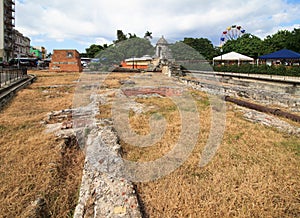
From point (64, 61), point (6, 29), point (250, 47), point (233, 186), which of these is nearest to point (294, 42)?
point (250, 47)

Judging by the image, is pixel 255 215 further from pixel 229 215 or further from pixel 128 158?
pixel 128 158

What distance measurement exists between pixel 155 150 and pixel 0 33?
2131 inches

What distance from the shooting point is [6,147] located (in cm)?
405

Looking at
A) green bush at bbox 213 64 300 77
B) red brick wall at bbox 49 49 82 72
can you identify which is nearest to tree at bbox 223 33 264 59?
green bush at bbox 213 64 300 77

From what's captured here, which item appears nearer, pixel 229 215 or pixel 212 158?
pixel 229 215

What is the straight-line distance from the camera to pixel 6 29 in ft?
151

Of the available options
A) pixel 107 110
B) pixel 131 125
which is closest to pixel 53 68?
pixel 107 110

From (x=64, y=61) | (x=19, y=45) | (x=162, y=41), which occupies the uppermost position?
(x=19, y=45)

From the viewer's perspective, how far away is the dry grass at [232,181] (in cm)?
261

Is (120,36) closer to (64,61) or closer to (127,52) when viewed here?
(127,52)

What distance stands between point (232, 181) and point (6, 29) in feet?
192

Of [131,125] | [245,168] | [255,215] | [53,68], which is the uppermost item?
[53,68]

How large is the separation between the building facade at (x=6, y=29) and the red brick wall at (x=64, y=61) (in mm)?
22057

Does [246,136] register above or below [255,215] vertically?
above
